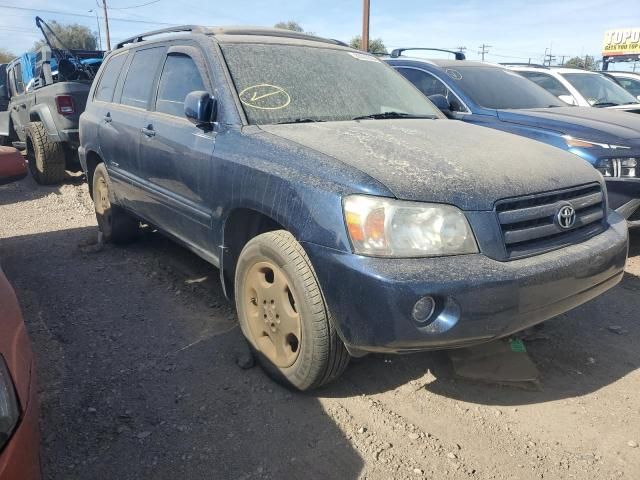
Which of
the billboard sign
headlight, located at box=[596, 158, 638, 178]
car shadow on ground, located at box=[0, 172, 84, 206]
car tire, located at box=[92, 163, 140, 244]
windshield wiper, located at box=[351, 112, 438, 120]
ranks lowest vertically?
car shadow on ground, located at box=[0, 172, 84, 206]

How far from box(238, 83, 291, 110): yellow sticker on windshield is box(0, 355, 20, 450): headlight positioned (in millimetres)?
2000

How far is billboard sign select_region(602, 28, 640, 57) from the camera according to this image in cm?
3641

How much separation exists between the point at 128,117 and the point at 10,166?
171 cm

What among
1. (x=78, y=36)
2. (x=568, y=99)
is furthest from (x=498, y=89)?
(x=78, y=36)

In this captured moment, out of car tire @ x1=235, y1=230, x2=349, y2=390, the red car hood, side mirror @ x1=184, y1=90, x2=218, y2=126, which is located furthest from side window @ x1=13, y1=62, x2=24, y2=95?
the red car hood

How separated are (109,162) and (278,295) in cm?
273

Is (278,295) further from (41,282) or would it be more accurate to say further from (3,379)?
(41,282)

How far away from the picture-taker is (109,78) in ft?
16.0

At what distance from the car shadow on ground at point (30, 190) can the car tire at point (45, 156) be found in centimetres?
15

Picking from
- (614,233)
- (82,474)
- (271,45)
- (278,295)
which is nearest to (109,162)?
(271,45)

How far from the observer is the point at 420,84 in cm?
614

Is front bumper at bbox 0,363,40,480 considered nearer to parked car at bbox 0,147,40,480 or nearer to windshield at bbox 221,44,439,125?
parked car at bbox 0,147,40,480

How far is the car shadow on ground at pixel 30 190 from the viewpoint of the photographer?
7.57 meters

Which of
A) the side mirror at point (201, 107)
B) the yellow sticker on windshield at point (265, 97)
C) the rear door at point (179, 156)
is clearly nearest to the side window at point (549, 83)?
the yellow sticker on windshield at point (265, 97)
